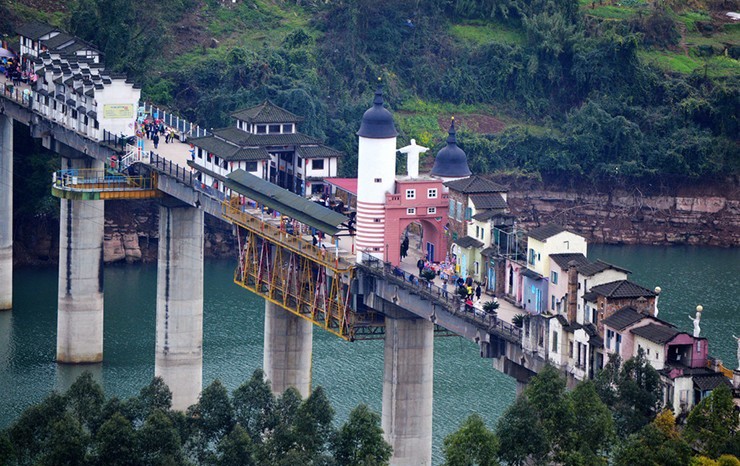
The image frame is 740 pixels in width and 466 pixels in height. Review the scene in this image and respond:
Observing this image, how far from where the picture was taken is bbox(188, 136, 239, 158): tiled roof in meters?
131

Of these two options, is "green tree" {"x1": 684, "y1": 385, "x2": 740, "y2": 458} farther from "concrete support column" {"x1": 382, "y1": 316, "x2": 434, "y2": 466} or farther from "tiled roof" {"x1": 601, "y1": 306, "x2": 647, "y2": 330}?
"concrete support column" {"x1": 382, "y1": 316, "x2": 434, "y2": 466}

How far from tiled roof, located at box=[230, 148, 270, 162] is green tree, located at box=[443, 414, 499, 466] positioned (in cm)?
3783

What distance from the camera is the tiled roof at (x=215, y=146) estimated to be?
430 feet

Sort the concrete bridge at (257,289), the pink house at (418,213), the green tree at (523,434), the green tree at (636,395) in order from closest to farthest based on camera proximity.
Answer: the green tree at (636,395) < the green tree at (523,434) < the concrete bridge at (257,289) < the pink house at (418,213)

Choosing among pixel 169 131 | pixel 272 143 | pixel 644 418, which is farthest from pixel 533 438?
Answer: pixel 169 131

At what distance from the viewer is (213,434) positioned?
105312mm

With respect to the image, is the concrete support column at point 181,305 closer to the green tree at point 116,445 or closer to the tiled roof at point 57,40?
the tiled roof at point 57,40

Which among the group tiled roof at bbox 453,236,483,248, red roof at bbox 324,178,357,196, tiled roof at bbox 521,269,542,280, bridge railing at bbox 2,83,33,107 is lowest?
tiled roof at bbox 521,269,542,280

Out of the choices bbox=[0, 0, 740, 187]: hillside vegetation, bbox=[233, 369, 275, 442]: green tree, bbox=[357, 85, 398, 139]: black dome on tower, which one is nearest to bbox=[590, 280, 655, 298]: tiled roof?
bbox=[233, 369, 275, 442]: green tree

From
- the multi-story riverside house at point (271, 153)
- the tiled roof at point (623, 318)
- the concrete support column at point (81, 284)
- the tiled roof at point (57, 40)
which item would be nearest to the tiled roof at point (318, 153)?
the multi-story riverside house at point (271, 153)

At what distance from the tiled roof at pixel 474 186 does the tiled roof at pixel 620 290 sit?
15.8 meters

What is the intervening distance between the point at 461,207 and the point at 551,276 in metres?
11.6

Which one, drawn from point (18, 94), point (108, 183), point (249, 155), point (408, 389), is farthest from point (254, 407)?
point (18, 94)

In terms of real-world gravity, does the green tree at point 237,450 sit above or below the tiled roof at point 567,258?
below
